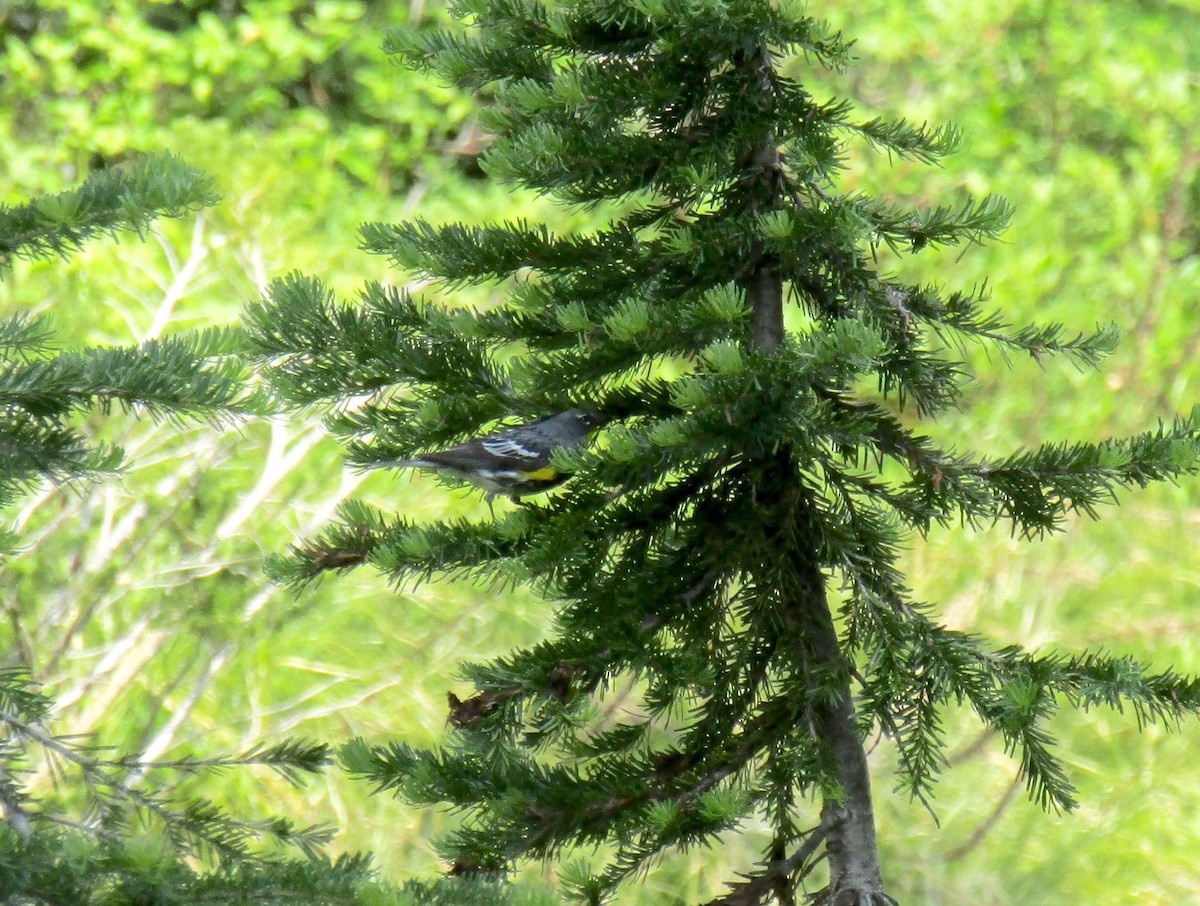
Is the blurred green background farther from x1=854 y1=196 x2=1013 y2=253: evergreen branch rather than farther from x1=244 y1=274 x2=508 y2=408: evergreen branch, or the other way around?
x1=854 y1=196 x2=1013 y2=253: evergreen branch

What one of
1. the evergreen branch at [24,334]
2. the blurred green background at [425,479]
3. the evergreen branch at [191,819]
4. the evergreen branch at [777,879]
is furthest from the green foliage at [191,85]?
the evergreen branch at [777,879]

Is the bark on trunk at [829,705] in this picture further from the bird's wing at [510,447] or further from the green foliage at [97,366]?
the green foliage at [97,366]

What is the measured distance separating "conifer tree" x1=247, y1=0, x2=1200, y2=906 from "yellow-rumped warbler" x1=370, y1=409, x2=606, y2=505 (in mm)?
112

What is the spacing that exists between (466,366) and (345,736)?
252 cm

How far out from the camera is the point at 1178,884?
11.5 ft

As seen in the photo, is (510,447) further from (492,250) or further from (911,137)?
(911,137)

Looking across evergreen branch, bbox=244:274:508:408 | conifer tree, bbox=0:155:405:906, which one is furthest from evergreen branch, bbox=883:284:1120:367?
conifer tree, bbox=0:155:405:906

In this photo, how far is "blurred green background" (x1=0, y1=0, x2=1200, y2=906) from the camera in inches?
146

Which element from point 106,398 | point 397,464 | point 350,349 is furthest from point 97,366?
point 397,464

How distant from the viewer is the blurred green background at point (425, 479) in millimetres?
3703

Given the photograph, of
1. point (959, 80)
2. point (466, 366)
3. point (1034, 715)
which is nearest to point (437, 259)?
point (466, 366)

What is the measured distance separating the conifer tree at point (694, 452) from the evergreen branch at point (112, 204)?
193 millimetres

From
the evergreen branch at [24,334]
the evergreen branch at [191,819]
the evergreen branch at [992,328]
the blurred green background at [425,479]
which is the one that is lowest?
the evergreen branch at [191,819]

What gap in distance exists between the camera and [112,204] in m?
1.42
